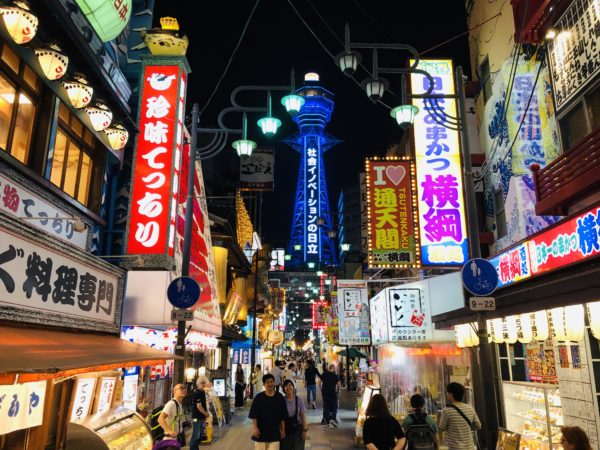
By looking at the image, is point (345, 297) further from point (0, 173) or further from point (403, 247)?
point (0, 173)

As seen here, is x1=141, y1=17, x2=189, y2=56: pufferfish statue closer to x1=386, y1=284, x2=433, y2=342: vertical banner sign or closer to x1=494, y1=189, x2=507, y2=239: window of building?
x1=386, y1=284, x2=433, y2=342: vertical banner sign

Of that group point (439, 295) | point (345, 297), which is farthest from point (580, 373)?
point (345, 297)

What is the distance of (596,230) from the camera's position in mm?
7176

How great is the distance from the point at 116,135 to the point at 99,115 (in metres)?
0.88

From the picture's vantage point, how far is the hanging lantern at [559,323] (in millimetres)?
8484

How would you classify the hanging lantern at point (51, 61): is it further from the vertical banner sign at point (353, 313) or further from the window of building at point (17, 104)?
the vertical banner sign at point (353, 313)

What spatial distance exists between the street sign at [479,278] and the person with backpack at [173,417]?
636 cm

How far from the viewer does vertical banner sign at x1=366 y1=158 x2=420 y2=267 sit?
15.6 metres

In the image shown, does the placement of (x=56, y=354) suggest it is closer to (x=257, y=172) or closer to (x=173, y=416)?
(x=173, y=416)

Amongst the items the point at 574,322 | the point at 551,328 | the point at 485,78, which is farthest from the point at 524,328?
the point at 485,78

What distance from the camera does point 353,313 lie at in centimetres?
2230

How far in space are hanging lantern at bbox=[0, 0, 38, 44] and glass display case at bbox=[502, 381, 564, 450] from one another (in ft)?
39.1

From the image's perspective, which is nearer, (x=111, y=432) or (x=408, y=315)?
(x=111, y=432)

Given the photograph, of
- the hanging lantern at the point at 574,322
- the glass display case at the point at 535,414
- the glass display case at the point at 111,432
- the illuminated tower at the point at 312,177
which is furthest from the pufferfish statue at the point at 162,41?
the illuminated tower at the point at 312,177
